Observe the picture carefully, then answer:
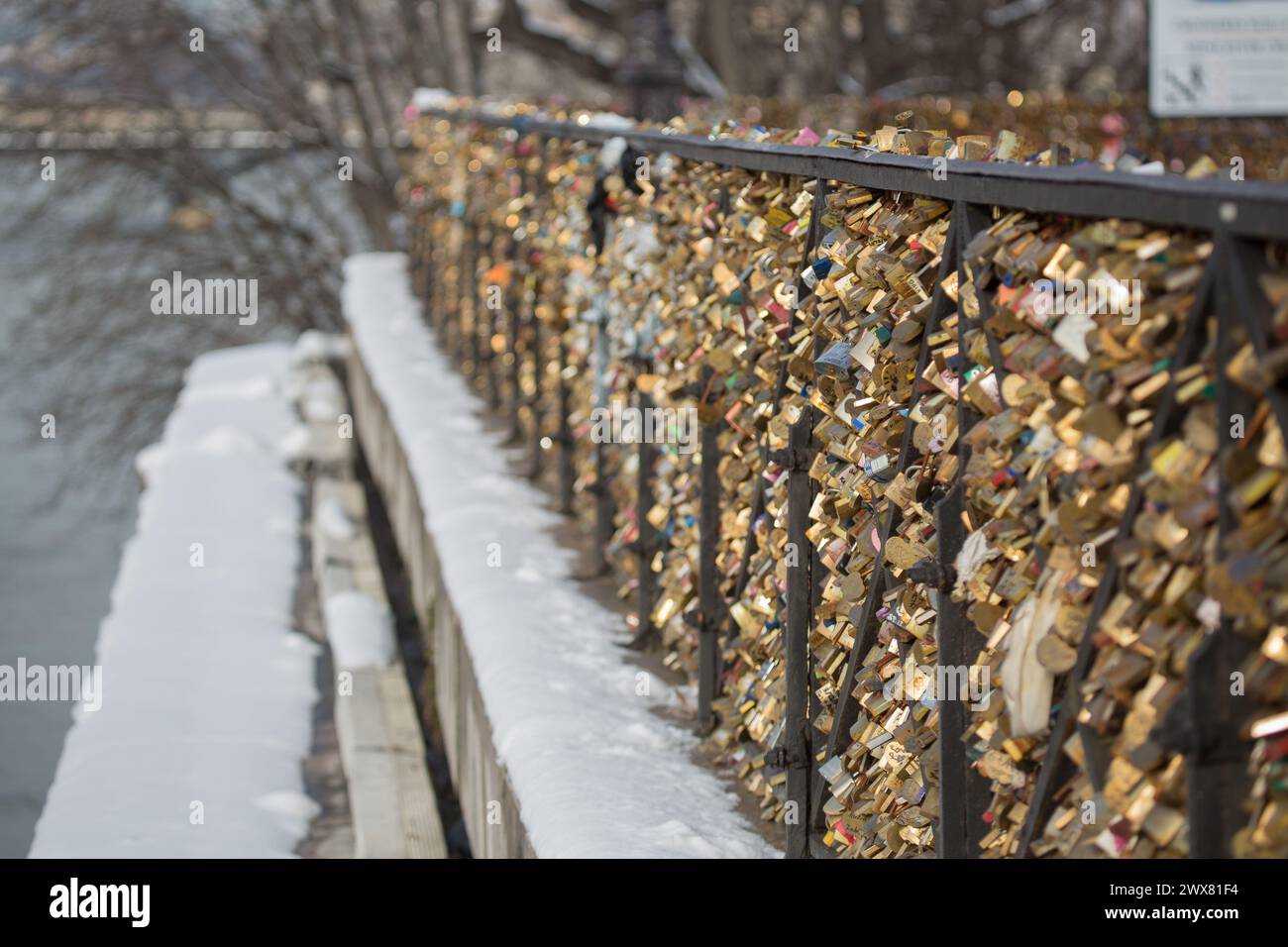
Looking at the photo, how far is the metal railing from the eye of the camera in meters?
2.19

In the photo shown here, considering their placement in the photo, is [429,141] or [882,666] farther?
[429,141]

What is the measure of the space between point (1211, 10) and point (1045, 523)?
1177 centimetres

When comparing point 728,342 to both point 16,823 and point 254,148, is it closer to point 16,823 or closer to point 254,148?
point 16,823

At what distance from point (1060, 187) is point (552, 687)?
2.94m

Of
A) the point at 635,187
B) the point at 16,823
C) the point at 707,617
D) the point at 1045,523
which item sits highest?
the point at 635,187

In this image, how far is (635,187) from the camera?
6.05 meters

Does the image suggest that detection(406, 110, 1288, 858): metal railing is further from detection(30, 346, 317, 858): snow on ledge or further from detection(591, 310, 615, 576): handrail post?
detection(30, 346, 317, 858): snow on ledge

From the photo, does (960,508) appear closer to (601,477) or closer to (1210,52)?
(601,477)

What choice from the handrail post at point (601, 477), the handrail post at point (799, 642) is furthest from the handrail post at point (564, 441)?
the handrail post at point (799, 642)

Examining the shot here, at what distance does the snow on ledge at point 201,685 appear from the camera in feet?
19.8

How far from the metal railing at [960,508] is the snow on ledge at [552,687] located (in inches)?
11.2

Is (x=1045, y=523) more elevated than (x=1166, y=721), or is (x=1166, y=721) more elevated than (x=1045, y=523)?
(x=1045, y=523)

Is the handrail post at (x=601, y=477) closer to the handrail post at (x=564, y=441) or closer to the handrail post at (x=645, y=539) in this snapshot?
the handrail post at (x=564, y=441)

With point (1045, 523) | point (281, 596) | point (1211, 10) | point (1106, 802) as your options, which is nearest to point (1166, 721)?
point (1106, 802)
